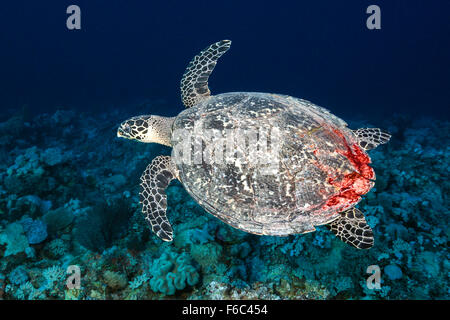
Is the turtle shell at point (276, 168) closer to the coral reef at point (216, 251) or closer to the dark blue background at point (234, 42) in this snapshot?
the coral reef at point (216, 251)

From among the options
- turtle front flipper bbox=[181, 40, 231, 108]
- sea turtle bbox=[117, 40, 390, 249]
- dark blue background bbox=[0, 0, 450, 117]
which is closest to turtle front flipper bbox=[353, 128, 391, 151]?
sea turtle bbox=[117, 40, 390, 249]

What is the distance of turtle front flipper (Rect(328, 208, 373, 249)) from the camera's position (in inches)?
74.6

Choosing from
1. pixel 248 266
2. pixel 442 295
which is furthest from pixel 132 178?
pixel 442 295

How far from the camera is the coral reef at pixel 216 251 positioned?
2426 millimetres

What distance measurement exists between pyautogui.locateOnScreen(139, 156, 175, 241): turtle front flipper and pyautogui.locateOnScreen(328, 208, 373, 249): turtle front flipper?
1767mm

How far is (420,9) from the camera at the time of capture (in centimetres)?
5412

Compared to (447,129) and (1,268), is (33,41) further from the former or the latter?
(447,129)

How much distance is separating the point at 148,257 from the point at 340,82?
4236 centimetres

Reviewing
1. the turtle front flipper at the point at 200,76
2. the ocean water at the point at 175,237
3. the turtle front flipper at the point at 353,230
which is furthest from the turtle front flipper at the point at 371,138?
the turtle front flipper at the point at 200,76

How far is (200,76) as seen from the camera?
321 cm

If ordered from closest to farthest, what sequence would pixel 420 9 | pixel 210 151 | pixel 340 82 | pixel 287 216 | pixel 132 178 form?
pixel 287 216 < pixel 210 151 < pixel 132 178 < pixel 340 82 < pixel 420 9

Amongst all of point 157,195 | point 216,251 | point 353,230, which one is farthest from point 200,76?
point 353,230

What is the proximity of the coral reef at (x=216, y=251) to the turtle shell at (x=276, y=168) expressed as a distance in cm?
115

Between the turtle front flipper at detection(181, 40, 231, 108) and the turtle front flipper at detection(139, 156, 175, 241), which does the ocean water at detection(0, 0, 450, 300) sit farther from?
the turtle front flipper at detection(181, 40, 231, 108)
